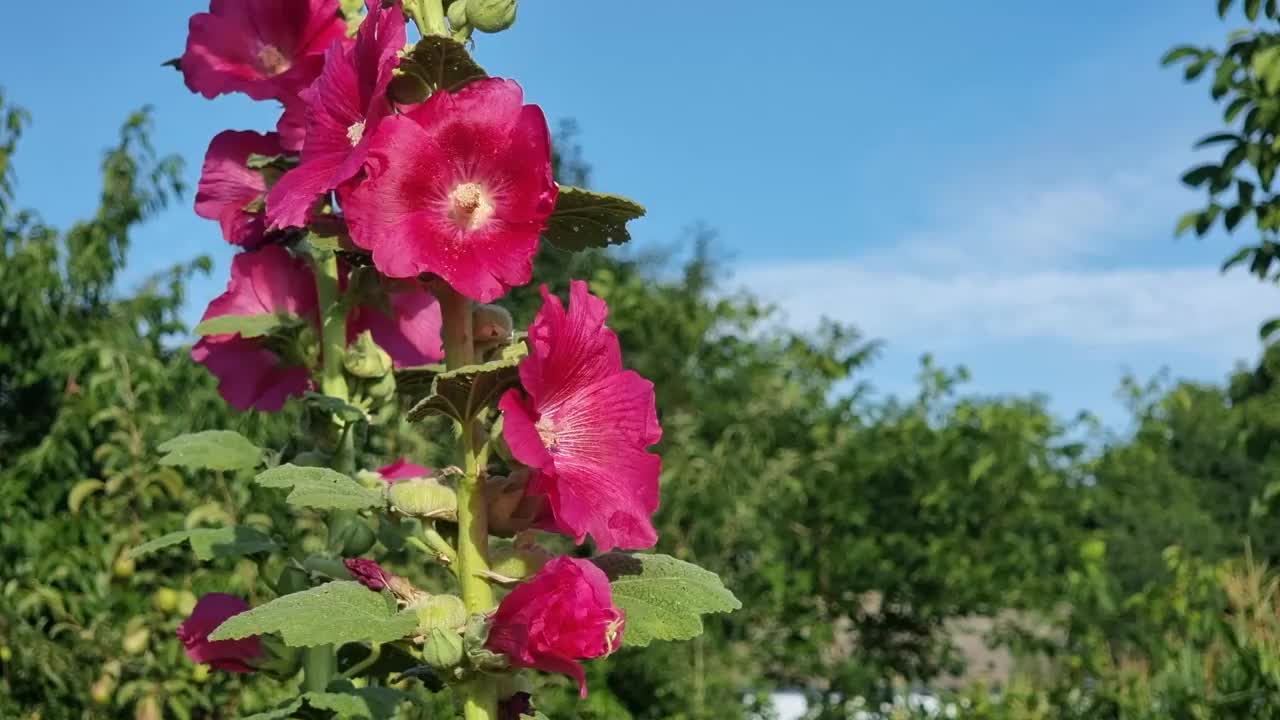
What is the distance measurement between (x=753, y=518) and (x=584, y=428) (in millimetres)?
4933

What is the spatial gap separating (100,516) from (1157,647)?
12.9 feet

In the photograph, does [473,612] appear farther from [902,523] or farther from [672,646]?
[902,523]

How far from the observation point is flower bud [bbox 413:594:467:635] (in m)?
1.17

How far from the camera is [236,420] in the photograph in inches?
168

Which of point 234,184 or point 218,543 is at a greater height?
point 234,184

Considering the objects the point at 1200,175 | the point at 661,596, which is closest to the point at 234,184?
the point at 661,596

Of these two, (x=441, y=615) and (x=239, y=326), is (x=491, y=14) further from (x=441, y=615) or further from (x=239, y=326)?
(x=239, y=326)

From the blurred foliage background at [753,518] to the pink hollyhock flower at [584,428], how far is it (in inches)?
90.7

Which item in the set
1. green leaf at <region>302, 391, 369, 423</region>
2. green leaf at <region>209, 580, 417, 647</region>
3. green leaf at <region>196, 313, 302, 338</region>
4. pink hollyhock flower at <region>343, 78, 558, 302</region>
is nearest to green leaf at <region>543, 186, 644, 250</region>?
pink hollyhock flower at <region>343, 78, 558, 302</region>

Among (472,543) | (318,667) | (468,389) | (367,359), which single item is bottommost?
(318,667)

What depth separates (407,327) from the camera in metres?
1.83

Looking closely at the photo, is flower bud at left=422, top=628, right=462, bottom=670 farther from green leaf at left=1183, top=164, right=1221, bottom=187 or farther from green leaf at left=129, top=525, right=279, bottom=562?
green leaf at left=1183, top=164, right=1221, bottom=187

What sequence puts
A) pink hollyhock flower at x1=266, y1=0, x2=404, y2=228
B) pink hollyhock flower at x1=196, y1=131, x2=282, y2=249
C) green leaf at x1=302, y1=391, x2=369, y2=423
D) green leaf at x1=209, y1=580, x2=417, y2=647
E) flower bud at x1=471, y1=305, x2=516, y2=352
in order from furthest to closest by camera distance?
pink hollyhock flower at x1=196, y1=131, x2=282, y2=249, green leaf at x1=302, y1=391, x2=369, y2=423, flower bud at x1=471, y1=305, x2=516, y2=352, pink hollyhock flower at x1=266, y1=0, x2=404, y2=228, green leaf at x1=209, y1=580, x2=417, y2=647

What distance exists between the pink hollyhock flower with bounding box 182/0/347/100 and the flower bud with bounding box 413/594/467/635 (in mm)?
815
